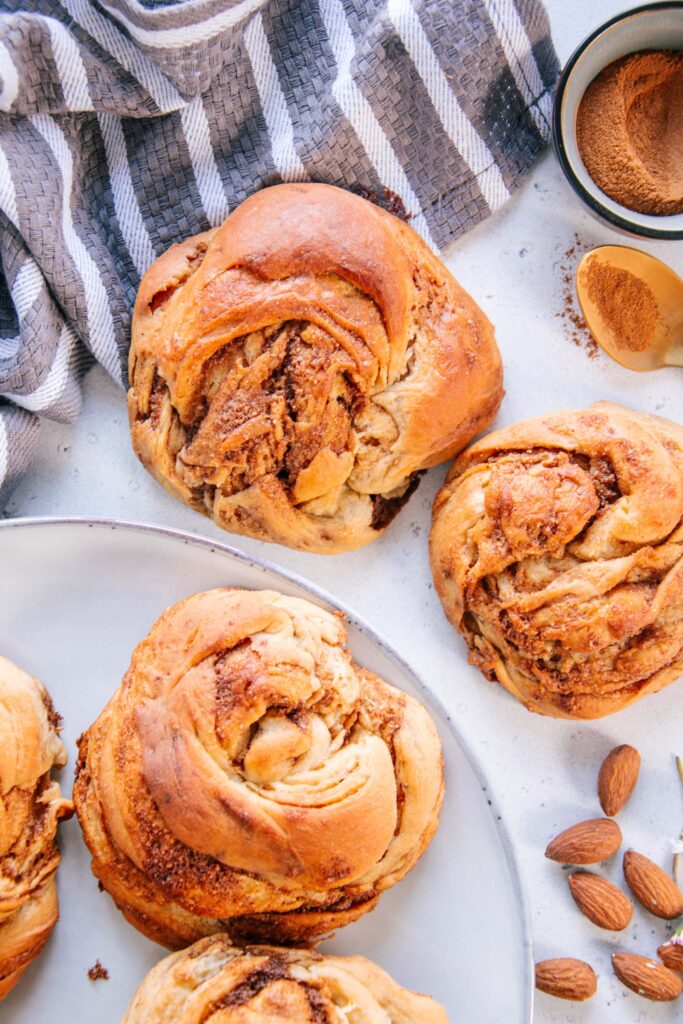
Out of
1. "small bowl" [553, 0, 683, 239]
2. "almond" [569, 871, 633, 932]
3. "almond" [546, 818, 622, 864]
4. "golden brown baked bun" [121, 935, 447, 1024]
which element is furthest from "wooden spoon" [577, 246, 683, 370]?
"golden brown baked bun" [121, 935, 447, 1024]

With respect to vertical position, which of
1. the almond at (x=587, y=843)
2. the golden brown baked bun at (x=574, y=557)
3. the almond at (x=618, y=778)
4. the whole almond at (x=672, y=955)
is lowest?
the whole almond at (x=672, y=955)

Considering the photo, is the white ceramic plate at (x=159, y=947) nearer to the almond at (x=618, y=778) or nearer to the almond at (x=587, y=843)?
the almond at (x=587, y=843)

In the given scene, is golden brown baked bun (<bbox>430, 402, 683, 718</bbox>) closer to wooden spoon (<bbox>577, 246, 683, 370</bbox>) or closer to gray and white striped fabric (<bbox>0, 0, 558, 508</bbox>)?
wooden spoon (<bbox>577, 246, 683, 370</bbox>)

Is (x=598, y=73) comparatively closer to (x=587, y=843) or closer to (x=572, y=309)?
(x=572, y=309)

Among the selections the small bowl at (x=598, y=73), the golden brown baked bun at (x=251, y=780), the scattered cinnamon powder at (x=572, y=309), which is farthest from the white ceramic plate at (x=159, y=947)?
the small bowl at (x=598, y=73)

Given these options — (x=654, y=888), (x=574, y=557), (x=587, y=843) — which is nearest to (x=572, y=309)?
(x=574, y=557)

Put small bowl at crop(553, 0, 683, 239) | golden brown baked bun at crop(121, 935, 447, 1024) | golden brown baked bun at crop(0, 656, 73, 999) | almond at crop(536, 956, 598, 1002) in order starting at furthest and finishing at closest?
almond at crop(536, 956, 598, 1002) → small bowl at crop(553, 0, 683, 239) → golden brown baked bun at crop(0, 656, 73, 999) → golden brown baked bun at crop(121, 935, 447, 1024)
